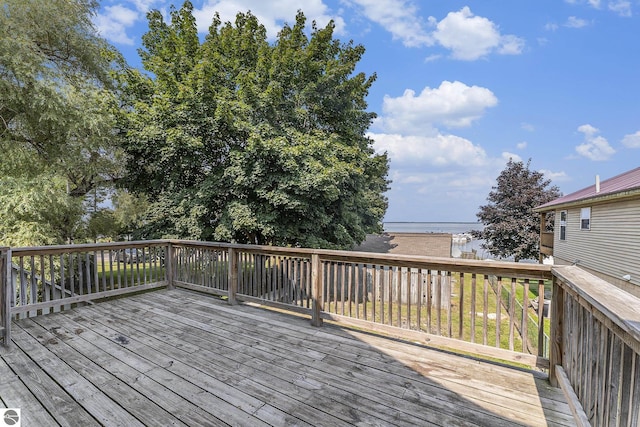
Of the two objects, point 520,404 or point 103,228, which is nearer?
point 520,404

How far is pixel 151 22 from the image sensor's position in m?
9.51

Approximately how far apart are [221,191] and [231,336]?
5.75 metres

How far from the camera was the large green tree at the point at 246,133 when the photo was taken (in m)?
7.51

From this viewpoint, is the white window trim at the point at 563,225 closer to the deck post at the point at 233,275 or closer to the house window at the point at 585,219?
the house window at the point at 585,219

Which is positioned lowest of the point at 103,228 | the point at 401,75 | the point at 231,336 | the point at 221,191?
the point at 231,336

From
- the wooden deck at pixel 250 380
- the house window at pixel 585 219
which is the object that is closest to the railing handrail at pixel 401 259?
the wooden deck at pixel 250 380

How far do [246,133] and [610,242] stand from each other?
1141cm

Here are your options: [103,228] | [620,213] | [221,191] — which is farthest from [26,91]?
[620,213]

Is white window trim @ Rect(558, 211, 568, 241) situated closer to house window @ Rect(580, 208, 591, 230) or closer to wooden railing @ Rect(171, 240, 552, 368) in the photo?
house window @ Rect(580, 208, 591, 230)

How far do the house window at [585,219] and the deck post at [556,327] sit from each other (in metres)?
10.7

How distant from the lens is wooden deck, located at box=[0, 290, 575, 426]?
1911 mm

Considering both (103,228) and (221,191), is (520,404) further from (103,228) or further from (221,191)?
(103,228)

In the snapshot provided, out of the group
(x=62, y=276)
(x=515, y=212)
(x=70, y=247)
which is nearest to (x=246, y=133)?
(x=70, y=247)

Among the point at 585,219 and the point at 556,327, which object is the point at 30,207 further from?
the point at 585,219
